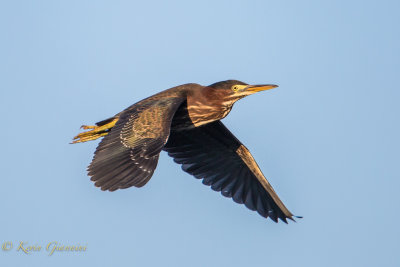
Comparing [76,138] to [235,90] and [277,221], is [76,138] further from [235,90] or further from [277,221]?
[277,221]

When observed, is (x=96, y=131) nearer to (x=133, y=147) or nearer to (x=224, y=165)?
(x=133, y=147)

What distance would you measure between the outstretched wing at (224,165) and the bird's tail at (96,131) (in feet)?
4.98

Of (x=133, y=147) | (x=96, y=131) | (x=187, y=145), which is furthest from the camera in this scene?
(x=187, y=145)

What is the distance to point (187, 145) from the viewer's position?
13.3 meters

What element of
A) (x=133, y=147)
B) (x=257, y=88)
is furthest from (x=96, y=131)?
(x=257, y=88)

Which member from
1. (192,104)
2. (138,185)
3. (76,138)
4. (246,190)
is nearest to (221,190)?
(246,190)

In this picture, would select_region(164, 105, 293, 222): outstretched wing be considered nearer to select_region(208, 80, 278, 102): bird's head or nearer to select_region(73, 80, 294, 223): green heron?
select_region(73, 80, 294, 223): green heron

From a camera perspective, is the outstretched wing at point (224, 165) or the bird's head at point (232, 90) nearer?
the bird's head at point (232, 90)

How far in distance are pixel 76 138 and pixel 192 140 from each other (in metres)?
2.28

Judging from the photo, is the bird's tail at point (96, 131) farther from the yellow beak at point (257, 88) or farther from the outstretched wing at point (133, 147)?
the yellow beak at point (257, 88)

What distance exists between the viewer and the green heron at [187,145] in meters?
9.95

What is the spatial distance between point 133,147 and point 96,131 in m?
1.77

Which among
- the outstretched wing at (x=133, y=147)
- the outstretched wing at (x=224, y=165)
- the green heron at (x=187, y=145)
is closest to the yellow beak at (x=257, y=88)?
the green heron at (x=187, y=145)

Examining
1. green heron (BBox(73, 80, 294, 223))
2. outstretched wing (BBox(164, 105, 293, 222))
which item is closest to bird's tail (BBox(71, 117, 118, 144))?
green heron (BBox(73, 80, 294, 223))
